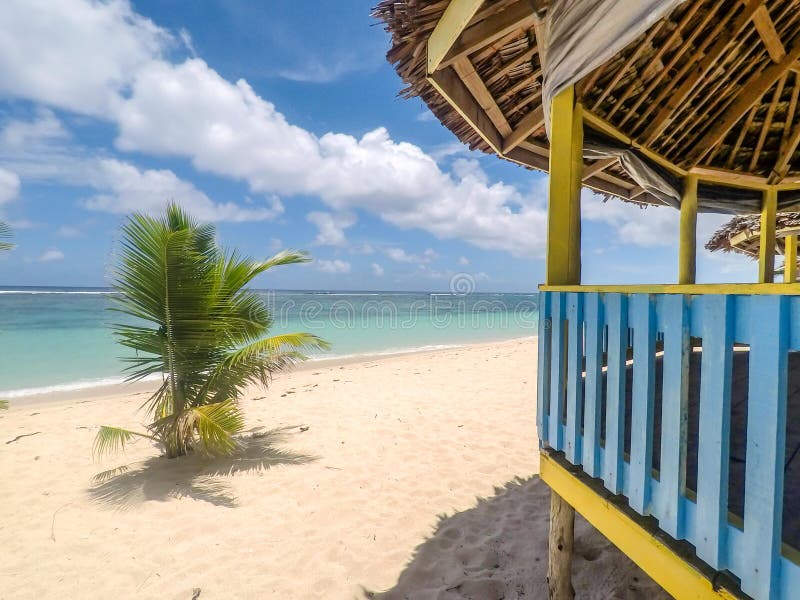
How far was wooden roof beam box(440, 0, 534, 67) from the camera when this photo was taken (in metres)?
2.19

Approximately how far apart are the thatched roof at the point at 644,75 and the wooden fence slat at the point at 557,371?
158 cm

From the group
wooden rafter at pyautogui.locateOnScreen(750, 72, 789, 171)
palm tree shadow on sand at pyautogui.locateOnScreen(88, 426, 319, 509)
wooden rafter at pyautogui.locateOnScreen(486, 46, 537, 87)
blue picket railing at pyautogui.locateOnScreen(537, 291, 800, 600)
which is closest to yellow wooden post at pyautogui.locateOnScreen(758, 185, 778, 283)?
wooden rafter at pyautogui.locateOnScreen(750, 72, 789, 171)

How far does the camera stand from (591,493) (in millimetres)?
1795

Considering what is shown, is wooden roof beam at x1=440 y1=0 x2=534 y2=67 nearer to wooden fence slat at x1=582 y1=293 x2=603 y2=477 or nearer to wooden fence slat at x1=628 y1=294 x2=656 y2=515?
wooden fence slat at x1=582 y1=293 x2=603 y2=477

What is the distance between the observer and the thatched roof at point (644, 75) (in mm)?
2273

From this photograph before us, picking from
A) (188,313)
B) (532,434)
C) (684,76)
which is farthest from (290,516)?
(684,76)

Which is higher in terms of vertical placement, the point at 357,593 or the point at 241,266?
the point at 241,266

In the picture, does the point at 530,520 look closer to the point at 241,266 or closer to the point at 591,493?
the point at 591,493

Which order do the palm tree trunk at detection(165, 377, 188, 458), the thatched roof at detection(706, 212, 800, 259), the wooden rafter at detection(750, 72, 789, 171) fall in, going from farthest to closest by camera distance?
the thatched roof at detection(706, 212, 800, 259)
the palm tree trunk at detection(165, 377, 188, 458)
the wooden rafter at detection(750, 72, 789, 171)

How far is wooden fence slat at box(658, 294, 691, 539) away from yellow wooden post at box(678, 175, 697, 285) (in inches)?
Result: 142

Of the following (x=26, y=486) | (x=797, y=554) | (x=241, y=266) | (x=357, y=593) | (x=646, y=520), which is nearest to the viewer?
(x=797, y=554)

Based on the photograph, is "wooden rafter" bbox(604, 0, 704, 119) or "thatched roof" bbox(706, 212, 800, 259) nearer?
"wooden rafter" bbox(604, 0, 704, 119)

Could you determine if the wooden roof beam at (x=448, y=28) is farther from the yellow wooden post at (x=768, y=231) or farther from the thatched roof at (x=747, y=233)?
the thatched roof at (x=747, y=233)

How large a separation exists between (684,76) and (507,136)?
4.52ft
